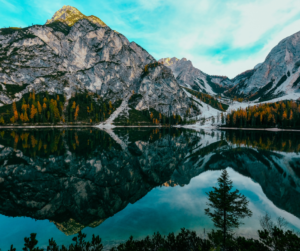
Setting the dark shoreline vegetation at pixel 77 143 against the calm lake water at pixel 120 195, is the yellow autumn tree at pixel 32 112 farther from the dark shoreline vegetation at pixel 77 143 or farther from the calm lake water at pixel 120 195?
the calm lake water at pixel 120 195

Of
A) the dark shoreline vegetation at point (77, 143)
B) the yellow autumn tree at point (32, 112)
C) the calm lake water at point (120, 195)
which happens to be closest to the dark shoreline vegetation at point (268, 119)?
the dark shoreline vegetation at point (77, 143)

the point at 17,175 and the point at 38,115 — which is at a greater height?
the point at 38,115

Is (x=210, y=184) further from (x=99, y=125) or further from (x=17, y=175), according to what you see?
(x=99, y=125)

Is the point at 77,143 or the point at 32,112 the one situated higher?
the point at 32,112

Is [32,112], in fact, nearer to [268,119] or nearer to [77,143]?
[77,143]

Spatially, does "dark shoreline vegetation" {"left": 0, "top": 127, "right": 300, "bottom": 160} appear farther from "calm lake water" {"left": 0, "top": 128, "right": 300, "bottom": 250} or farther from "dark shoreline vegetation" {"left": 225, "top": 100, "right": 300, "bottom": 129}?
"dark shoreline vegetation" {"left": 225, "top": 100, "right": 300, "bottom": 129}

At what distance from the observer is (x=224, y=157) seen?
47.3 metres

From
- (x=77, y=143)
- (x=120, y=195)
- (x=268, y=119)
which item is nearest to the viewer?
(x=120, y=195)

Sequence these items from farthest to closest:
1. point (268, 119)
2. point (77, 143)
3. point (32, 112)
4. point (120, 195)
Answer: point (32, 112), point (268, 119), point (77, 143), point (120, 195)

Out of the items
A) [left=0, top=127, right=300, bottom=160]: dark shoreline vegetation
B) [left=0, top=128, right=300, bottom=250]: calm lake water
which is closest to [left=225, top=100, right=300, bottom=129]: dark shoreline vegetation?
[left=0, top=127, right=300, bottom=160]: dark shoreline vegetation

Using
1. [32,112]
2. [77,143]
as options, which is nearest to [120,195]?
[77,143]

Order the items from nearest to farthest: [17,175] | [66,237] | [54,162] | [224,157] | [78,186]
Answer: [66,237] → [78,186] → [17,175] → [54,162] → [224,157]

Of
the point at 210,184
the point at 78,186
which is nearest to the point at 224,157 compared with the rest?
the point at 210,184

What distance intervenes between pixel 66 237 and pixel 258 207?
22.3 metres
